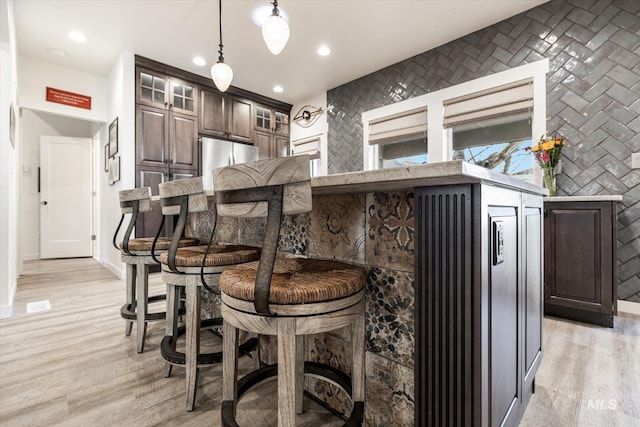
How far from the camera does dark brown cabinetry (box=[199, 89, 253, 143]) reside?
4547 millimetres

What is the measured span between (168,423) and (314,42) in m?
3.82

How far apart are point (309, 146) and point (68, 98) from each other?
354cm

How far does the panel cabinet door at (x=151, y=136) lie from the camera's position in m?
3.86

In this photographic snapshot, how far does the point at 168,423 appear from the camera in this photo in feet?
3.87

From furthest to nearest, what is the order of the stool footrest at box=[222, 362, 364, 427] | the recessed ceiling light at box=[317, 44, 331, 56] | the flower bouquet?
1. the recessed ceiling light at box=[317, 44, 331, 56]
2. the flower bouquet
3. the stool footrest at box=[222, 362, 364, 427]

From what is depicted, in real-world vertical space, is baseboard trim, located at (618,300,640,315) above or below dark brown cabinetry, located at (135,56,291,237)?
below

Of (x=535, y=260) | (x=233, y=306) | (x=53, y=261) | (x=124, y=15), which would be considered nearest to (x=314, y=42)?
(x=124, y=15)

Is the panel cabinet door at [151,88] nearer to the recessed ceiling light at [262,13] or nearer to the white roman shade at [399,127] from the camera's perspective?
the recessed ceiling light at [262,13]

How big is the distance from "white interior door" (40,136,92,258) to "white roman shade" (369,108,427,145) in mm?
5365

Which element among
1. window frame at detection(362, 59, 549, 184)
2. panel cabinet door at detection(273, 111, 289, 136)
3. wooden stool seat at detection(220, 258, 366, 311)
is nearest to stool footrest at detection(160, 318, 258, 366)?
wooden stool seat at detection(220, 258, 366, 311)

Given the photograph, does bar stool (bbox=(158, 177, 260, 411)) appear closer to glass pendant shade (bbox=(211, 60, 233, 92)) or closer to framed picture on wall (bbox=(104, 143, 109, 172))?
glass pendant shade (bbox=(211, 60, 233, 92))

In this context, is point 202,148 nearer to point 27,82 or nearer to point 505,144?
point 27,82

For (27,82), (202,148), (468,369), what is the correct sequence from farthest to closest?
1. (202,148)
2. (27,82)
3. (468,369)

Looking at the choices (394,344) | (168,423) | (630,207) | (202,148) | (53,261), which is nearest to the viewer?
(394,344)
